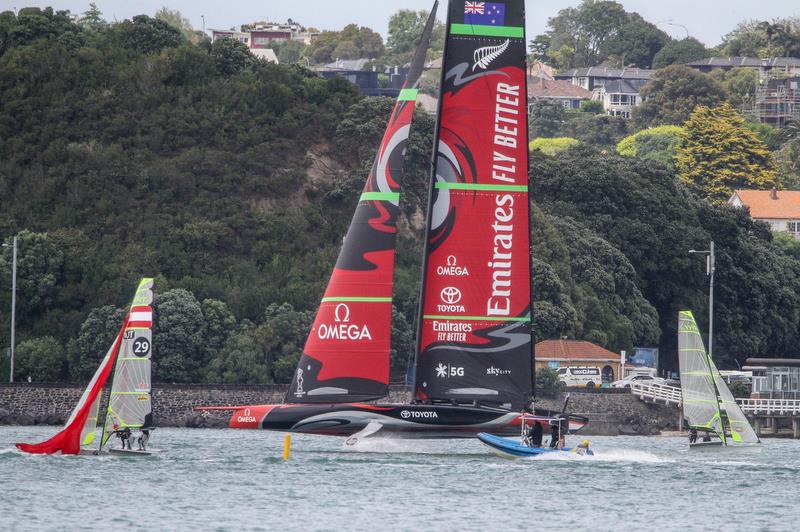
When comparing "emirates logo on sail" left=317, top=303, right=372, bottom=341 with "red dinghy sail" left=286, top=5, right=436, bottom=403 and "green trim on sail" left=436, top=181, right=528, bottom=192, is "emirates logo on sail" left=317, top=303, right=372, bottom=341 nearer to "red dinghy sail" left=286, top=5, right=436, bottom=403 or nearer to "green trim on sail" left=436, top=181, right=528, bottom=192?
"red dinghy sail" left=286, top=5, right=436, bottom=403

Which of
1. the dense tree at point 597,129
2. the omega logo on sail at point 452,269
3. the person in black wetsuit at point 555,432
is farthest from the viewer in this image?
the dense tree at point 597,129

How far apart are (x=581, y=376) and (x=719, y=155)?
66107 millimetres

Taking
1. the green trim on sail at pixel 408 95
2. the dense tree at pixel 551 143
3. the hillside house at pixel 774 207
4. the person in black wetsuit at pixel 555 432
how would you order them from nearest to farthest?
the person in black wetsuit at pixel 555 432 < the green trim on sail at pixel 408 95 < the hillside house at pixel 774 207 < the dense tree at pixel 551 143

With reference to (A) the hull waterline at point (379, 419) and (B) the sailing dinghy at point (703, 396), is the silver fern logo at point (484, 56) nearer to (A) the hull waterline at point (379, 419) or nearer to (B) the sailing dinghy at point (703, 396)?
(A) the hull waterline at point (379, 419)

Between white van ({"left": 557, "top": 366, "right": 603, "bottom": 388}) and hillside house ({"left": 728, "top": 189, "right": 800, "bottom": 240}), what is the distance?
2352 inches

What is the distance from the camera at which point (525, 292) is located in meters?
44.6

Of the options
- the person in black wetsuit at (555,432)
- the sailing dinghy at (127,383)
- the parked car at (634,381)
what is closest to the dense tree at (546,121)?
the parked car at (634,381)

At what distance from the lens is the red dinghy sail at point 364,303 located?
43.8 metres

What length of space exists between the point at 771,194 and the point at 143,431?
339 feet

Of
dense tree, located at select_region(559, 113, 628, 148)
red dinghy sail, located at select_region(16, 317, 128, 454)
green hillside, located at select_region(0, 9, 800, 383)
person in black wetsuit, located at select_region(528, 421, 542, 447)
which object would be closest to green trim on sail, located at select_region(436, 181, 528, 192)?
person in black wetsuit, located at select_region(528, 421, 542, 447)

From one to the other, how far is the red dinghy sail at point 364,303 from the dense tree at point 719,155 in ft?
321

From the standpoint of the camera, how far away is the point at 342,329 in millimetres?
44062

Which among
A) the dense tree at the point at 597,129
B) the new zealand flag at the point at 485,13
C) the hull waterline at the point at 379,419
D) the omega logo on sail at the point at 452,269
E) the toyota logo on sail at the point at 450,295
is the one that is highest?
the dense tree at the point at 597,129

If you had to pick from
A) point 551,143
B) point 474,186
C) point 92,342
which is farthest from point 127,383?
point 551,143
